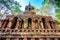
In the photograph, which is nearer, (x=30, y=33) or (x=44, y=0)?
(x=30, y=33)

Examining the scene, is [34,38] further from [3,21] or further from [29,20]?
[3,21]

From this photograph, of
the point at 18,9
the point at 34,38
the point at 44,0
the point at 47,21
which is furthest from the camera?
the point at 18,9

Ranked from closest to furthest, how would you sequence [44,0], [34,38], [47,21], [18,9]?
1. [34,38]
2. [47,21]
3. [44,0]
4. [18,9]

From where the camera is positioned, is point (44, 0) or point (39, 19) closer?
point (39, 19)

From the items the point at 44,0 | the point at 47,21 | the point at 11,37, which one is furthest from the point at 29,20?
the point at 44,0

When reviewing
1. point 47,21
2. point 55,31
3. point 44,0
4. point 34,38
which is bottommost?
point 34,38

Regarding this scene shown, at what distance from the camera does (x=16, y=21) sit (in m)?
13.9

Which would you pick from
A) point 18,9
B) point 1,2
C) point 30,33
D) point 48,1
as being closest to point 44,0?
point 48,1

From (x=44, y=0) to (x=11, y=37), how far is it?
12985 millimetres

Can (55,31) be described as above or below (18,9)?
below

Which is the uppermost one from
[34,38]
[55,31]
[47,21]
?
[47,21]

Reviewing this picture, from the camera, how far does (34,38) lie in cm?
1049

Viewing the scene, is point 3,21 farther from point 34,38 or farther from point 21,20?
point 34,38

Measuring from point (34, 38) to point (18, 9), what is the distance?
1465cm
